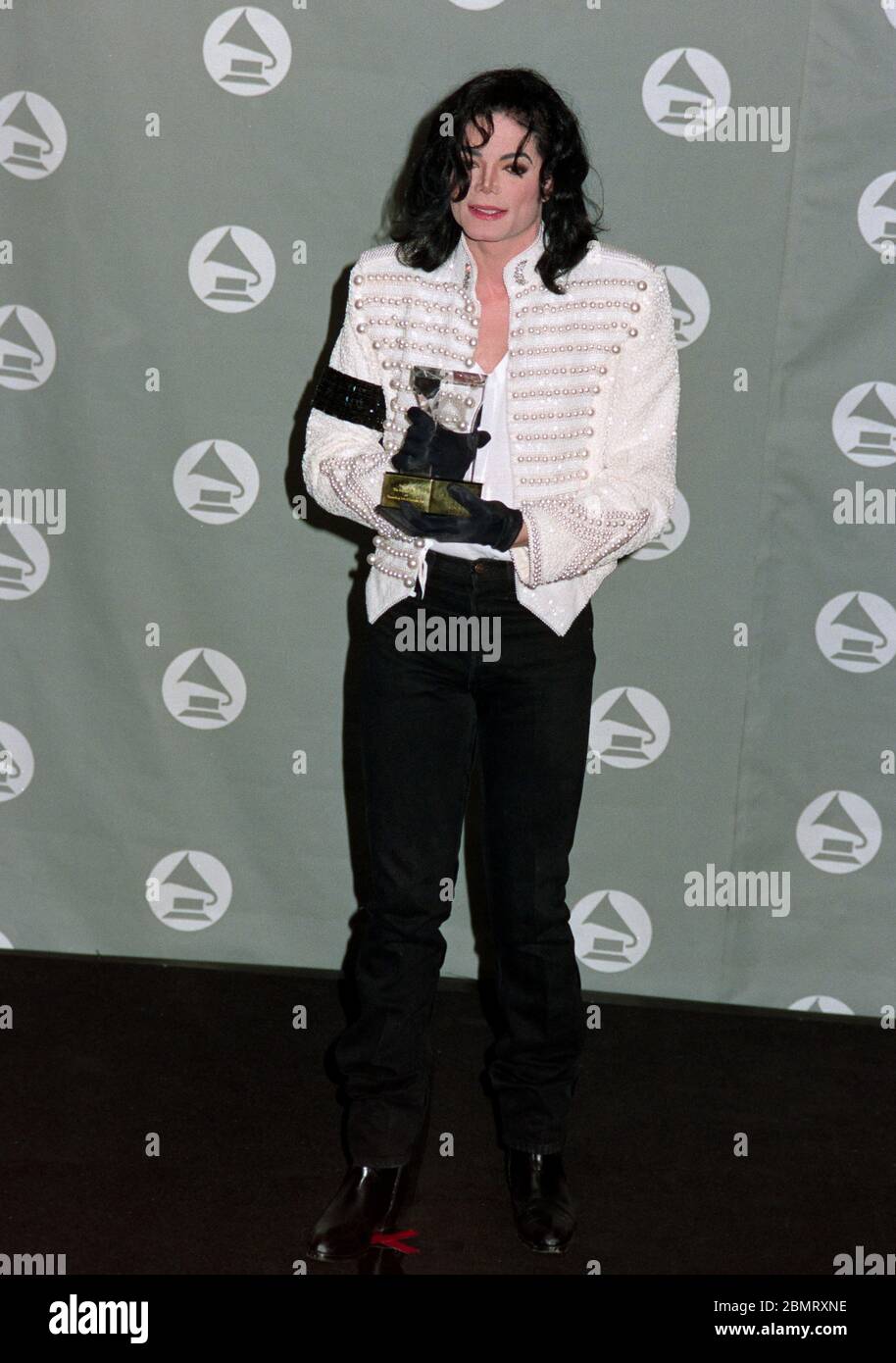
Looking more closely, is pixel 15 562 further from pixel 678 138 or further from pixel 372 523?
pixel 678 138

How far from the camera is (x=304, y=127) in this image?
8.83ft

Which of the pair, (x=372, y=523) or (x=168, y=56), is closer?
(x=372, y=523)

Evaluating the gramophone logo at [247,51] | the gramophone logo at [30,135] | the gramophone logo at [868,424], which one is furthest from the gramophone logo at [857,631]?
the gramophone logo at [30,135]

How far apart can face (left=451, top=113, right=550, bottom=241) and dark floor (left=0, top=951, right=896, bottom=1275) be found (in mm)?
1587

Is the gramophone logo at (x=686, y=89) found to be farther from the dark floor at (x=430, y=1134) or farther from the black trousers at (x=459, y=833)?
the dark floor at (x=430, y=1134)

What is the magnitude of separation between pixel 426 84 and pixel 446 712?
4.55 ft

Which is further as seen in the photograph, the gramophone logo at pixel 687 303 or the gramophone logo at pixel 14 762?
the gramophone logo at pixel 14 762

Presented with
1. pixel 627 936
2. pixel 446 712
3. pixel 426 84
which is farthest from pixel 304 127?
pixel 627 936

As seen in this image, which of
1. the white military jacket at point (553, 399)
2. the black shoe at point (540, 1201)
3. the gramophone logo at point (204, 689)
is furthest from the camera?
the gramophone logo at point (204, 689)

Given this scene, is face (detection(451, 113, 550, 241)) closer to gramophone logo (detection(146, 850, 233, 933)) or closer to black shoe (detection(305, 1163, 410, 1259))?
black shoe (detection(305, 1163, 410, 1259))

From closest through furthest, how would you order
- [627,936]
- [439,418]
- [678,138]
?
[439,418] → [678,138] → [627,936]

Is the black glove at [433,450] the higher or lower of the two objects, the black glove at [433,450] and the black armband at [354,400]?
the lower

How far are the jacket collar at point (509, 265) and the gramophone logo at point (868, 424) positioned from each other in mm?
940

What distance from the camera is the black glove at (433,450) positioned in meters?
1.88
